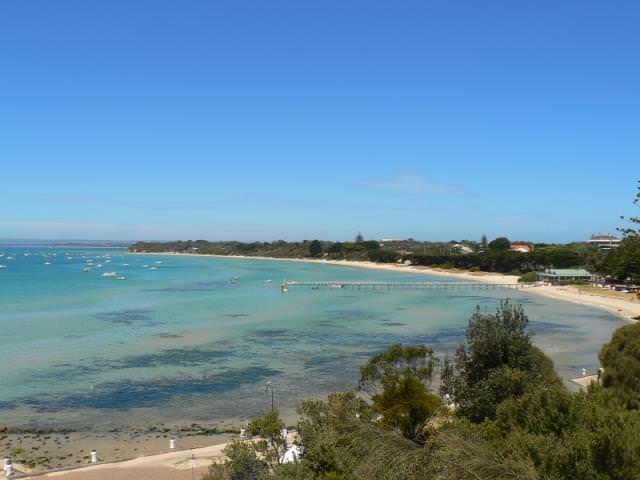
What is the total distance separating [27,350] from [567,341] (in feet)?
130

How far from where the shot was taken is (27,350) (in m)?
41.1

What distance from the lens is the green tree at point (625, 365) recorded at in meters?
19.4

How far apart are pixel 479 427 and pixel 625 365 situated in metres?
9.96

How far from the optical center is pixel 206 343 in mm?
44406

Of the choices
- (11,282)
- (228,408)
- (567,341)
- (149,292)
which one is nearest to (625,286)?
(567,341)

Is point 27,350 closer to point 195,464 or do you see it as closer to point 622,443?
point 195,464

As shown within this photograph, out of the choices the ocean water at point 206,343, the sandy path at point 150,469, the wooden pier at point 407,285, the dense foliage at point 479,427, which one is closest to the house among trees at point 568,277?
the wooden pier at point 407,285

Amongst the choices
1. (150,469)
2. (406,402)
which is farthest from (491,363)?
(150,469)

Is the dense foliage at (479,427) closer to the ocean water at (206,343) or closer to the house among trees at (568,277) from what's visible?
the ocean water at (206,343)

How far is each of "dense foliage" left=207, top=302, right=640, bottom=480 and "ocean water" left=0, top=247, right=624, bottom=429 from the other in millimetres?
10096

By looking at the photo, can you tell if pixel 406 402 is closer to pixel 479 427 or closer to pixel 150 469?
pixel 479 427

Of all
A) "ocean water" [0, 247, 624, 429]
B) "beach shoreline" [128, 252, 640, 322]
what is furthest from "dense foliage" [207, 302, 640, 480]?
"beach shoreline" [128, 252, 640, 322]

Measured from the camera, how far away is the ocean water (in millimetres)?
28406

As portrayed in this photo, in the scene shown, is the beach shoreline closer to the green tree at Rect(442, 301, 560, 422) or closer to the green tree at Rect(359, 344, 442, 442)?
the green tree at Rect(442, 301, 560, 422)
